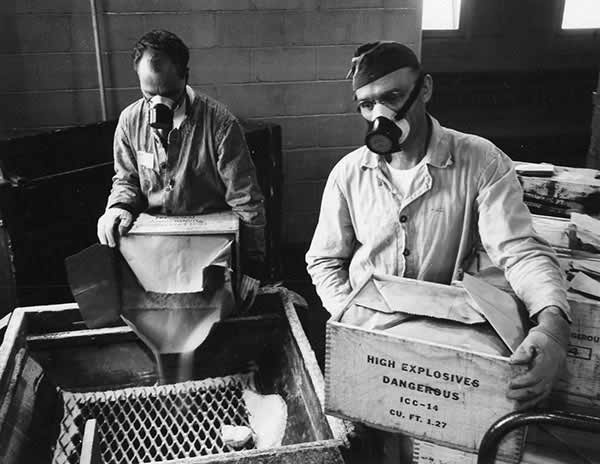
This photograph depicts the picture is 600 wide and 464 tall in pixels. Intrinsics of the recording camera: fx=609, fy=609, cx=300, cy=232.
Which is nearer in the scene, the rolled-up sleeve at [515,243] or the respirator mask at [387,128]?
the rolled-up sleeve at [515,243]

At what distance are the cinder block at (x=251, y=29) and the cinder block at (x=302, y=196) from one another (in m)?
0.98

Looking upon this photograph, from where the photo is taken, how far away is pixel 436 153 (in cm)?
170

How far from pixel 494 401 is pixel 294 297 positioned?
123 centimetres

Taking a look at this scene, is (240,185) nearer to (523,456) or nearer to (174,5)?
(523,456)

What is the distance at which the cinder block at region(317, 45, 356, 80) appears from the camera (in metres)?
4.06

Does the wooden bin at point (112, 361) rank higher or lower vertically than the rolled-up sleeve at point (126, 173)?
lower

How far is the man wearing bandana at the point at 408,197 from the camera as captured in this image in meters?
1.61

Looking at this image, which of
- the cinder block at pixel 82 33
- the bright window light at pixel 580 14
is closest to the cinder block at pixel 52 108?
the cinder block at pixel 82 33

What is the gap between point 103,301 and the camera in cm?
224

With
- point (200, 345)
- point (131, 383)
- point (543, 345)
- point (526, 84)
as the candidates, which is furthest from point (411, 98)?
point (526, 84)

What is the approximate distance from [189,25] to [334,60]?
0.97m

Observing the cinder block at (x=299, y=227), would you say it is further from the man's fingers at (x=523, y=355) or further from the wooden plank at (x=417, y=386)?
the man's fingers at (x=523, y=355)

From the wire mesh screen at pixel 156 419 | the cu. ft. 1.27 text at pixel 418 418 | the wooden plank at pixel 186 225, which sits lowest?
the wire mesh screen at pixel 156 419

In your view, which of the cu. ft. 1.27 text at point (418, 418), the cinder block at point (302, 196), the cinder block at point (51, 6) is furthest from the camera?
the cinder block at point (302, 196)
